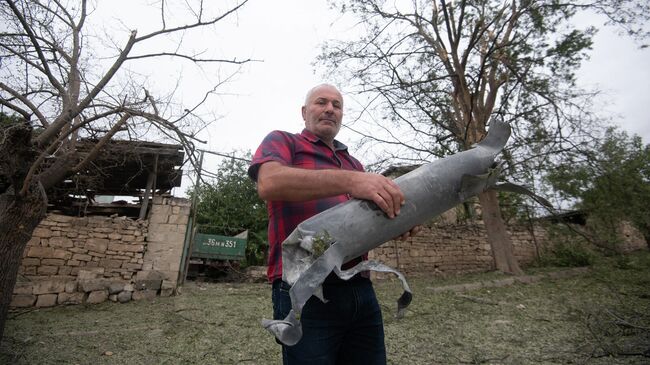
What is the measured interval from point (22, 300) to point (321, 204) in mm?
7401

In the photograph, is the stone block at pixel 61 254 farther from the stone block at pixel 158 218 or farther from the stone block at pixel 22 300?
the stone block at pixel 158 218

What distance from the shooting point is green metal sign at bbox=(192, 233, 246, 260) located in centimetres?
996

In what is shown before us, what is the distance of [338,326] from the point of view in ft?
4.31

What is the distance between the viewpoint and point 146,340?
436 centimetres

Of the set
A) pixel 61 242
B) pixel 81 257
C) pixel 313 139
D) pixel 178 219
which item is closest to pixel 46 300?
pixel 81 257

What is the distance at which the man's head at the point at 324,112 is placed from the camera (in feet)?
5.19

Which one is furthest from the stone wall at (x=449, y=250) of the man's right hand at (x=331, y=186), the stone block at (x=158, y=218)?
the man's right hand at (x=331, y=186)

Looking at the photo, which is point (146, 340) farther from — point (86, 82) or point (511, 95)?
point (511, 95)

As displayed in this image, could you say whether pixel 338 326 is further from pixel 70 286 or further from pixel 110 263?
pixel 110 263

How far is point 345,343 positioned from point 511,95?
9.37 metres

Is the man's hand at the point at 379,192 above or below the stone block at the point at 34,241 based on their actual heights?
below

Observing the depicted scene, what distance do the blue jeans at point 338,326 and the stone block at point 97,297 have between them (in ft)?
22.6

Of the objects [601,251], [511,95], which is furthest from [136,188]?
[601,251]

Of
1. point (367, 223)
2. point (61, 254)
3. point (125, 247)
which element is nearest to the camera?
point (367, 223)
